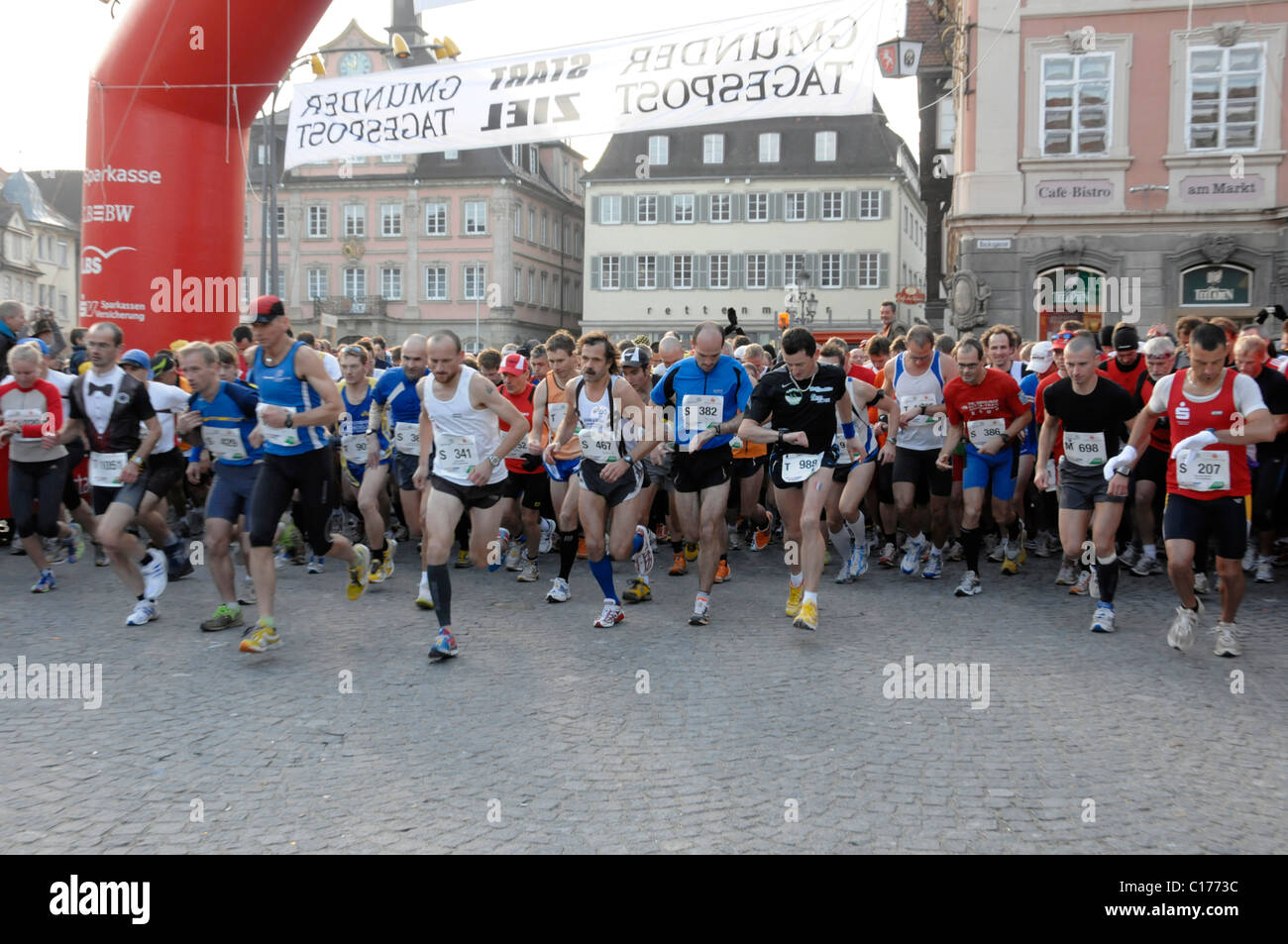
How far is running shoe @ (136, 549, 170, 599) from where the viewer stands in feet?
29.3

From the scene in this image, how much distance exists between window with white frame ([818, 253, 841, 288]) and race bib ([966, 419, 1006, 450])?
164ft

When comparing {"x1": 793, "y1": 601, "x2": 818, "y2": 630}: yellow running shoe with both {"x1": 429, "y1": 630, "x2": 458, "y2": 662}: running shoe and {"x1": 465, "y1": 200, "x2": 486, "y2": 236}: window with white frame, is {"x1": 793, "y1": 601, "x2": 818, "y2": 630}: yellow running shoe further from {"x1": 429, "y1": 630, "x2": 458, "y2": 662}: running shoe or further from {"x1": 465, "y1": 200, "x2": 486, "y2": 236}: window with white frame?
{"x1": 465, "y1": 200, "x2": 486, "y2": 236}: window with white frame

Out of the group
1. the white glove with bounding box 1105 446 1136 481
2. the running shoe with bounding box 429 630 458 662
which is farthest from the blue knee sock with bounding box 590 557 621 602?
the white glove with bounding box 1105 446 1136 481

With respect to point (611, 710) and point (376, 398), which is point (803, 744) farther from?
point (376, 398)

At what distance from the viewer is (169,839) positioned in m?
4.58

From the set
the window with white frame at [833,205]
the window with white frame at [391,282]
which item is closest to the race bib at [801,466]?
the window with white frame at [833,205]

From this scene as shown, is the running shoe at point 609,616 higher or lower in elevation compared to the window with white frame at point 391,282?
lower

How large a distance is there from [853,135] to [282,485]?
5578 cm

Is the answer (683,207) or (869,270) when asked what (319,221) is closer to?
(683,207)

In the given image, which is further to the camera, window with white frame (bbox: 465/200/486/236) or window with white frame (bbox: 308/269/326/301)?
window with white frame (bbox: 308/269/326/301)

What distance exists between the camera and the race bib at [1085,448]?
29.8ft

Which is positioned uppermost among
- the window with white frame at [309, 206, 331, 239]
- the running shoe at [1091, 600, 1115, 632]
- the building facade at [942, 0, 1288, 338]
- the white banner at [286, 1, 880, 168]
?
the window with white frame at [309, 206, 331, 239]

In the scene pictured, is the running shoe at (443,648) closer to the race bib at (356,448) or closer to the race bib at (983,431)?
the race bib at (356,448)

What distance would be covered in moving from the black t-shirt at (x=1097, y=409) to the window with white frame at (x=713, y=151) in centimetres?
5374
